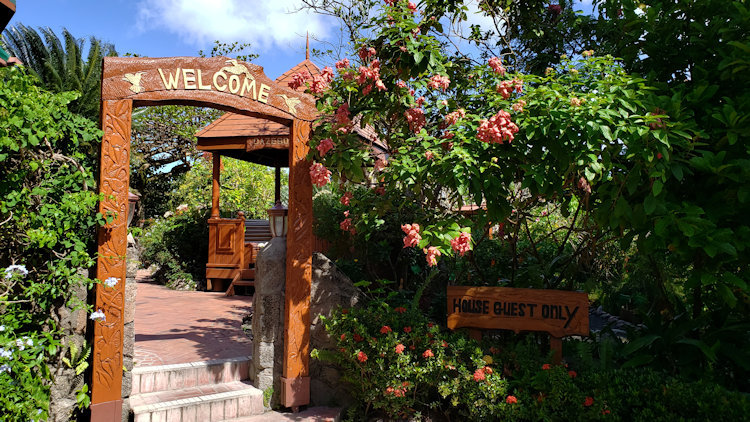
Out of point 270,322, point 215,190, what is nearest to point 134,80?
point 270,322

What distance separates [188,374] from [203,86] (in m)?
2.77

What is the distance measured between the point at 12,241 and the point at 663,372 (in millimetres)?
5243

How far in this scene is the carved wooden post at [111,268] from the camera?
12.2 ft

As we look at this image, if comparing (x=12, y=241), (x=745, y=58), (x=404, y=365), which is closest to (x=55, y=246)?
(x=12, y=241)

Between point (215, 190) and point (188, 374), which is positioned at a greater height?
point (215, 190)

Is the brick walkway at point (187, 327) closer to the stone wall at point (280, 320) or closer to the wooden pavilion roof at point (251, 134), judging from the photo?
the stone wall at point (280, 320)

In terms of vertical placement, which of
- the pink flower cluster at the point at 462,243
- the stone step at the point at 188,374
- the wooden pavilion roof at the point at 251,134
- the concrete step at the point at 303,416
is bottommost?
the concrete step at the point at 303,416

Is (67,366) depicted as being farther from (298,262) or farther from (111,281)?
(298,262)

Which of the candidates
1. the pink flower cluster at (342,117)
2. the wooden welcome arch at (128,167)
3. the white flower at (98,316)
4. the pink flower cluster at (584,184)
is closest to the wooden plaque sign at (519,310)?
the pink flower cluster at (584,184)

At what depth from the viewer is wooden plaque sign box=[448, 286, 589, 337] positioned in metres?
4.28

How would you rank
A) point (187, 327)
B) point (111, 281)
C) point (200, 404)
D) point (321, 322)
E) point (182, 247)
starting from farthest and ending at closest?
point (182, 247)
point (187, 327)
point (321, 322)
point (200, 404)
point (111, 281)

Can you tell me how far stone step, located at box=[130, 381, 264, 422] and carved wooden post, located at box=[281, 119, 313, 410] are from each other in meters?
0.35

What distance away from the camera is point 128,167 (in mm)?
3926

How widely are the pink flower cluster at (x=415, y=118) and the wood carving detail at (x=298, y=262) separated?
104 cm
